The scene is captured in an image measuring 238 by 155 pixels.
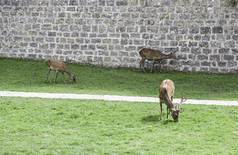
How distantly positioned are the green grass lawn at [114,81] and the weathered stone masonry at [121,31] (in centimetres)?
70

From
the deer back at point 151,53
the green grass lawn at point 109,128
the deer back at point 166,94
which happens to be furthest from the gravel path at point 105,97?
the deer back at point 151,53

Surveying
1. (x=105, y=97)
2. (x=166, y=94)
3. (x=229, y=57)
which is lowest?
(x=105, y=97)

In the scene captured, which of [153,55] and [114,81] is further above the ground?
[153,55]

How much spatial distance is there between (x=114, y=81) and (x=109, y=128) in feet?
21.3

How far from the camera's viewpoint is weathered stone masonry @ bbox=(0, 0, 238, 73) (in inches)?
631

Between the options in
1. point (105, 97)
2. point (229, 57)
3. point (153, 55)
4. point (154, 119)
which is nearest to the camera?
point (154, 119)

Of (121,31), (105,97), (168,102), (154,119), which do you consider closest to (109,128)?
(154,119)

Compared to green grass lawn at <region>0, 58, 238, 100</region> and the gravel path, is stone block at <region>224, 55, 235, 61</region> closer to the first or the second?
green grass lawn at <region>0, 58, 238, 100</region>

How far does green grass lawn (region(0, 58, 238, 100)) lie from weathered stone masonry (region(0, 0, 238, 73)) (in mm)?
696

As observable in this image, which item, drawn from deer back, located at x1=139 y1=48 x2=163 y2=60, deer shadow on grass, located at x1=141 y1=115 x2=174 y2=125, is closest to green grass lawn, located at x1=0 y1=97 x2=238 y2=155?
deer shadow on grass, located at x1=141 y1=115 x2=174 y2=125

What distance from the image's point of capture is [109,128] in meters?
7.85

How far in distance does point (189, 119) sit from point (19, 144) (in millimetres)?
4019

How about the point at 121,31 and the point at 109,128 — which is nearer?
the point at 109,128

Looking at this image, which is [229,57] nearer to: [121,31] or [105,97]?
[121,31]
